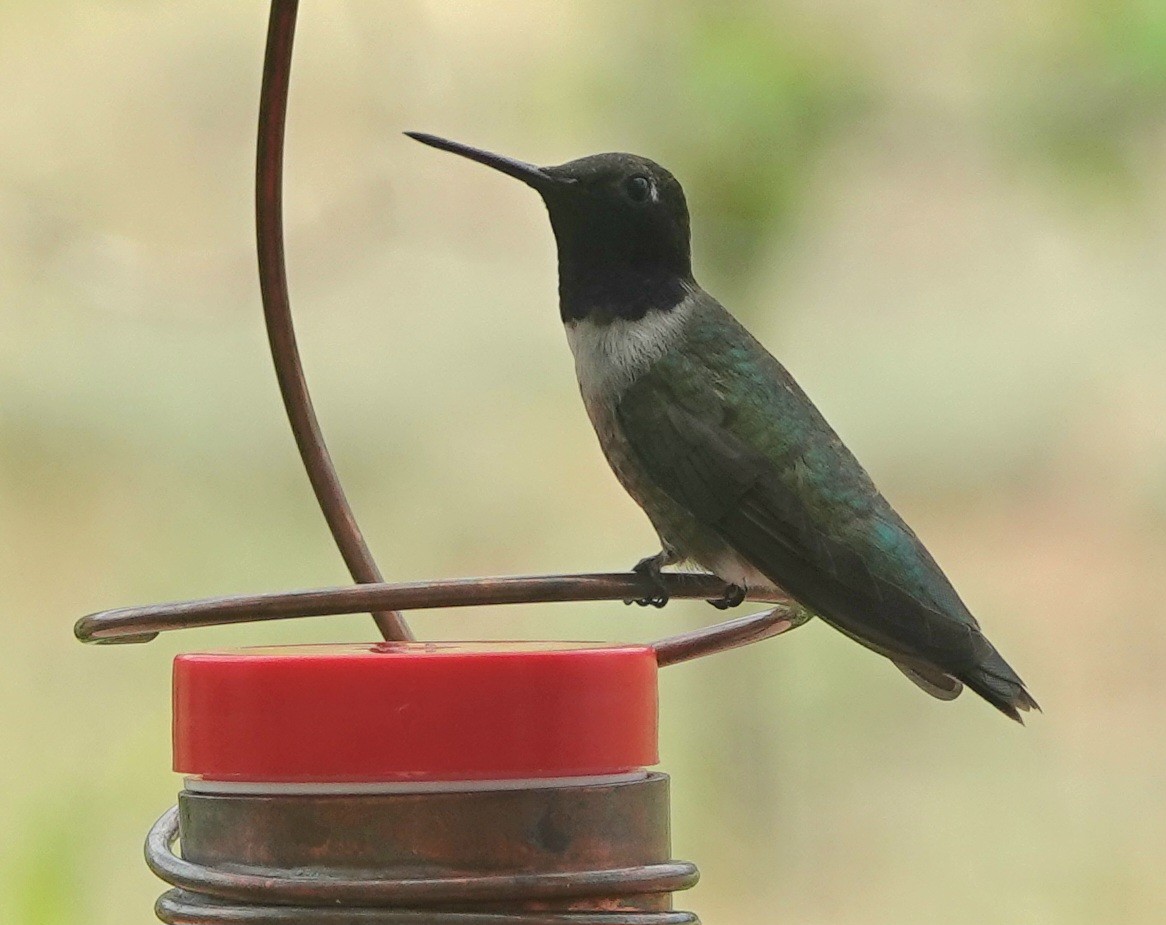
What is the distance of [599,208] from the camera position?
1502 mm

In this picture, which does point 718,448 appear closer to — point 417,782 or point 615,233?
point 615,233

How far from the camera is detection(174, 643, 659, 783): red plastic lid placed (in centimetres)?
80

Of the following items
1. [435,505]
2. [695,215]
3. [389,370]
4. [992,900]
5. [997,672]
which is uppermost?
[695,215]

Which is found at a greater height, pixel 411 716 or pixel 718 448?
pixel 718 448

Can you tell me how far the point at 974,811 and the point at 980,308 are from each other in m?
0.95

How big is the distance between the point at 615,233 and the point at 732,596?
0.42 m

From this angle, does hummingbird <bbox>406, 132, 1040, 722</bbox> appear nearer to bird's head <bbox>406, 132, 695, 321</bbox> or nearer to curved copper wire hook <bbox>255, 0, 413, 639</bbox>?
bird's head <bbox>406, 132, 695, 321</bbox>

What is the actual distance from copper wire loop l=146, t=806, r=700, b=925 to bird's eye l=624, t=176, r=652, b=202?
0.80 m

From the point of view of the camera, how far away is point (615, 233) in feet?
5.05

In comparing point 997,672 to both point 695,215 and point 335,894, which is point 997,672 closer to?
point 335,894

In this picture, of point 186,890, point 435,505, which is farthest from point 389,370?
point 186,890

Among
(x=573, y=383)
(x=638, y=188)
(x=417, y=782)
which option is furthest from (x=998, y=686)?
(x=573, y=383)

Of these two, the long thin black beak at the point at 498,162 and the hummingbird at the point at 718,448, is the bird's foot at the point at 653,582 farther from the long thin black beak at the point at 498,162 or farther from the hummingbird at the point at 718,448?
the long thin black beak at the point at 498,162

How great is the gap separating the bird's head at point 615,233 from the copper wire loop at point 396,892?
2.37 ft
